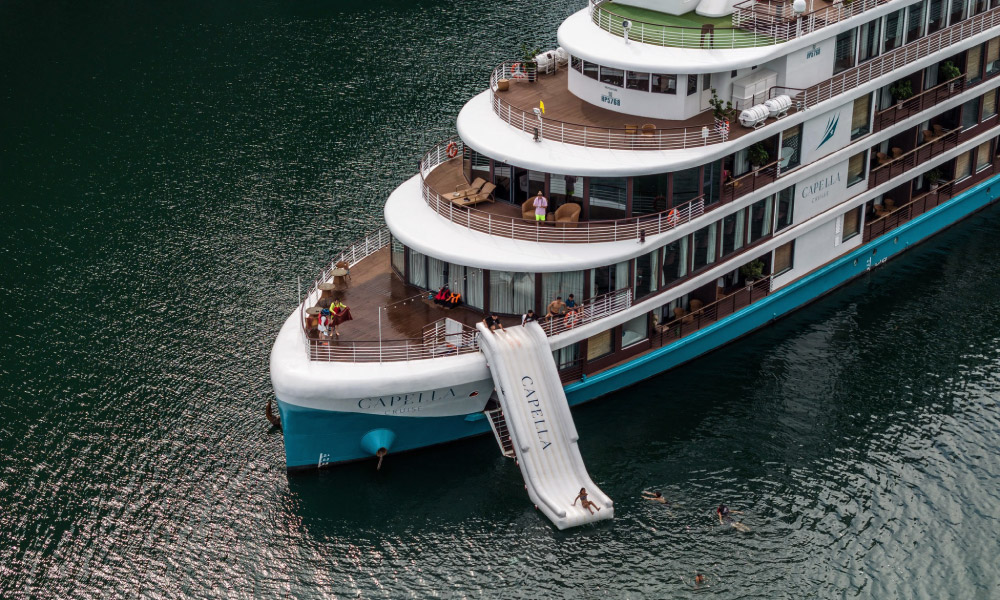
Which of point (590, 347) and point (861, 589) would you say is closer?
point (861, 589)

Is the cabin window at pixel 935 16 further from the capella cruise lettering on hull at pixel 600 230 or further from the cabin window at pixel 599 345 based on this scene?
the cabin window at pixel 599 345

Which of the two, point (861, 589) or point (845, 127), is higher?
point (845, 127)

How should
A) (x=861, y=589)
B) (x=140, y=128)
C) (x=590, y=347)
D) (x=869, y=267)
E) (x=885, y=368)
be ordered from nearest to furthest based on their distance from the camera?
(x=861, y=589) < (x=590, y=347) < (x=885, y=368) < (x=869, y=267) < (x=140, y=128)

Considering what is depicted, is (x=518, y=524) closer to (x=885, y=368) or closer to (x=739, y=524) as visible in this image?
(x=739, y=524)

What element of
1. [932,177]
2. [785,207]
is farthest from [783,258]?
[932,177]

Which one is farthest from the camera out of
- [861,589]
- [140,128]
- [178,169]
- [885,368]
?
[140,128]

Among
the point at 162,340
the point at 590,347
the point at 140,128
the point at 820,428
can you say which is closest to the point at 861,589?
the point at 820,428

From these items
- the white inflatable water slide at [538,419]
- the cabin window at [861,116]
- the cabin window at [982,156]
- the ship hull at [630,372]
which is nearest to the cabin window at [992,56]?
the cabin window at [982,156]
